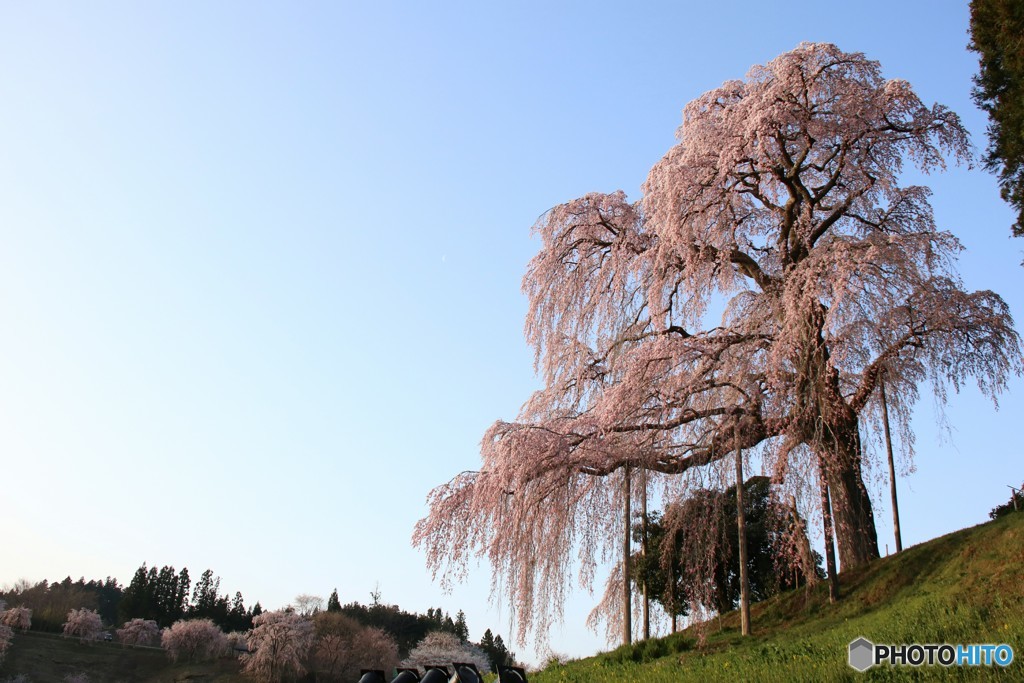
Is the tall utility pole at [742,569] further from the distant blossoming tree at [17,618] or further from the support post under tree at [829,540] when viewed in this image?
the distant blossoming tree at [17,618]

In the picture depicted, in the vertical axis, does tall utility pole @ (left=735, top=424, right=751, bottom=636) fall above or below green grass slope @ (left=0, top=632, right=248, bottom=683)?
above

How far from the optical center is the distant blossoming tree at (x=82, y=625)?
208ft

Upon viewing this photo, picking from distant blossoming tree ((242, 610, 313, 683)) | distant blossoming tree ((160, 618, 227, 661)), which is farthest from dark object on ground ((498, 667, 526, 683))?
distant blossoming tree ((160, 618, 227, 661))

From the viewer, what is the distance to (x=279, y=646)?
55.8m

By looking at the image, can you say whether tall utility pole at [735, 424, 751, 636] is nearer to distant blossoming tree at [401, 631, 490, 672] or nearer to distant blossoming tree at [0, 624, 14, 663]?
distant blossoming tree at [401, 631, 490, 672]

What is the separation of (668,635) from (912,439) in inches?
255

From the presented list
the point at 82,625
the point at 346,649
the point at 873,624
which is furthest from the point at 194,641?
the point at 873,624

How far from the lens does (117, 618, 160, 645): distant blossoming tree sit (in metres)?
68.9

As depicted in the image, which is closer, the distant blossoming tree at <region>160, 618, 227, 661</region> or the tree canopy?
the tree canopy

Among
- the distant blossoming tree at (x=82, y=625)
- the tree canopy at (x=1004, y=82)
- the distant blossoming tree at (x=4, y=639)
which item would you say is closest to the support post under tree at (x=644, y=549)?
the tree canopy at (x=1004, y=82)

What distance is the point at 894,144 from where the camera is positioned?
15.6 meters

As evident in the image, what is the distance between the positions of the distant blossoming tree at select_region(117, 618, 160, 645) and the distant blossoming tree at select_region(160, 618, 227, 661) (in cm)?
694

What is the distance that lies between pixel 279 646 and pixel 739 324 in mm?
51645

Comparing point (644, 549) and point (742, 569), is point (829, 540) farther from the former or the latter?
point (644, 549)
